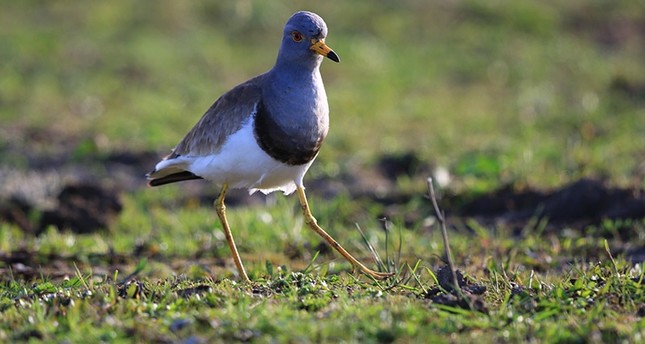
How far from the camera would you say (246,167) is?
588 cm

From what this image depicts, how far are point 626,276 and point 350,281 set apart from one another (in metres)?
1.41

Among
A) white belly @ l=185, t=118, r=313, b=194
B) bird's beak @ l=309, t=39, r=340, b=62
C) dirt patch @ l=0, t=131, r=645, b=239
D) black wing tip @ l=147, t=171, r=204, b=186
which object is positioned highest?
bird's beak @ l=309, t=39, r=340, b=62

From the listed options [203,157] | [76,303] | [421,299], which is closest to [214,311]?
[76,303]

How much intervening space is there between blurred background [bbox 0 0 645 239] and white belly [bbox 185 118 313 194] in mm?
3055

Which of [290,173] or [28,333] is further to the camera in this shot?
[290,173]

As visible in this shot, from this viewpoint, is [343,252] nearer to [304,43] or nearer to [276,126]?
[276,126]

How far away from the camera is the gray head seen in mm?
6008

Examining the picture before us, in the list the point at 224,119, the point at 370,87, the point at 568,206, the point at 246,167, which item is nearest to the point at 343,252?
the point at 246,167

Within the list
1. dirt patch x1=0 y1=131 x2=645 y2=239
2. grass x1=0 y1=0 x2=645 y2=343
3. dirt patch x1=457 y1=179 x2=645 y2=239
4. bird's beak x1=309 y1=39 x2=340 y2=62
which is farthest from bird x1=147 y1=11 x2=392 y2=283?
dirt patch x1=457 y1=179 x2=645 y2=239

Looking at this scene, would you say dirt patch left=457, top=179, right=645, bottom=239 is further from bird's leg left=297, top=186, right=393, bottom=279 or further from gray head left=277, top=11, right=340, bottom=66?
gray head left=277, top=11, right=340, bottom=66

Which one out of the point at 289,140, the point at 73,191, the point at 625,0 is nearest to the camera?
the point at 289,140

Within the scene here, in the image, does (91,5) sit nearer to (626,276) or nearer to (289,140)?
(289,140)

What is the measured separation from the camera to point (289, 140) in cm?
571

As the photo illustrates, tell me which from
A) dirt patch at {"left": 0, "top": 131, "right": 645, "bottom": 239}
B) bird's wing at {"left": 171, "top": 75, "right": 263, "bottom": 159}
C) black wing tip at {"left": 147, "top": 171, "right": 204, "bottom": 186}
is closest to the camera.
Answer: bird's wing at {"left": 171, "top": 75, "right": 263, "bottom": 159}
